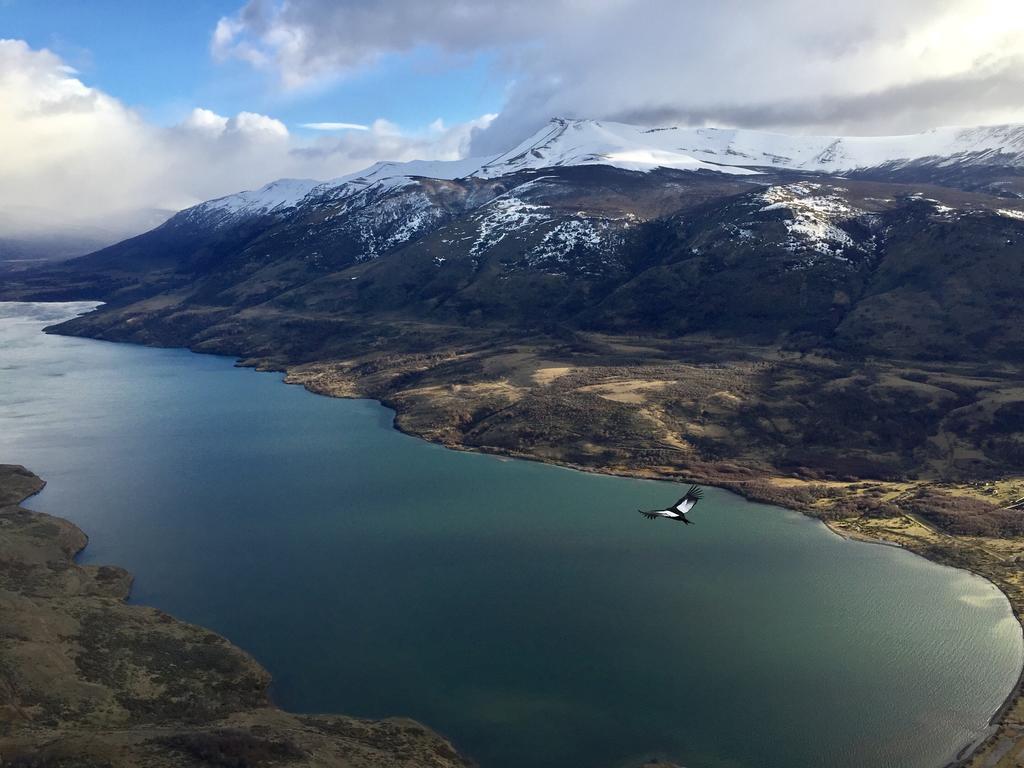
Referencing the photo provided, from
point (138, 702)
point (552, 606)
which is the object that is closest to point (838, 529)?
point (552, 606)

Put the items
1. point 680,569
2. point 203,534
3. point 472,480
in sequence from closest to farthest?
point 680,569, point 203,534, point 472,480

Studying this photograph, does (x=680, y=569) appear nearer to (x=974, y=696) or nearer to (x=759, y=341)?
(x=974, y=696)

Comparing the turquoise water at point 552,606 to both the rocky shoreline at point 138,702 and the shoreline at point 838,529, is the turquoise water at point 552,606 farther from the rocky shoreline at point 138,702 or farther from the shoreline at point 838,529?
the rocky shoreline at point 138,702

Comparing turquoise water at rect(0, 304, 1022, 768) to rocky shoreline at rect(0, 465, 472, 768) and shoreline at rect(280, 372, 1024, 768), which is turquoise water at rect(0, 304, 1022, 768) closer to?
shoreline at rect(280, 372, 1024, 768)

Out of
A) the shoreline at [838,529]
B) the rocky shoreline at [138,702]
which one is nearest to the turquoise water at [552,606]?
the shoreline at [838,529]

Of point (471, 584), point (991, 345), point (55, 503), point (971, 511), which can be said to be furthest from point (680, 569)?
point (991, 345)
